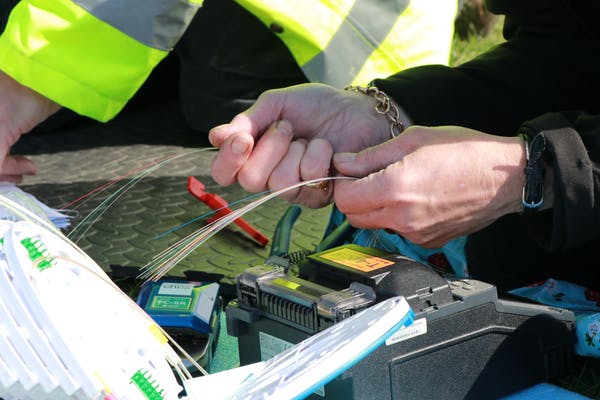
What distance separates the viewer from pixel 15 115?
1.67 meters

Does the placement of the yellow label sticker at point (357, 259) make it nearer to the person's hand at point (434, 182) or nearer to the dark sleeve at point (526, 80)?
the person's hand at point (434, 182)

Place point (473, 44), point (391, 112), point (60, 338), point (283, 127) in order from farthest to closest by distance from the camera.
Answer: point (473, 44) < point (391, 112) < point (283, 127) < point (60, 338)

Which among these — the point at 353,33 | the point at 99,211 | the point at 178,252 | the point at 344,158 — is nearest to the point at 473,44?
the point at 353,33

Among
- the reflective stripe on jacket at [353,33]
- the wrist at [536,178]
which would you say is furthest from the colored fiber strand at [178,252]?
the reflective stripe on jacket at [353,33]

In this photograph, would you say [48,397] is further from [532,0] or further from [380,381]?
[532,0]

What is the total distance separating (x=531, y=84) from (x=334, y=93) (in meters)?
0.38

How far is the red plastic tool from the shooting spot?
1.99 m

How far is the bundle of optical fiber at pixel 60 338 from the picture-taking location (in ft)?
2.90

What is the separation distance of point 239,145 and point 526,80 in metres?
0.62

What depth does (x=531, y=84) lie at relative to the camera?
1.60 meters

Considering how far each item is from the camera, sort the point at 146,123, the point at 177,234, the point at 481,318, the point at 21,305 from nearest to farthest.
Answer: the point at 21,305 → the point at 481,318 → the point at 177,234 → the point at 146,123

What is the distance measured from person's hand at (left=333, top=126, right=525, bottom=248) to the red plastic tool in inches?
27.6

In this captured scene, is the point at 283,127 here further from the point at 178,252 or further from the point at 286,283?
the point at 178,252

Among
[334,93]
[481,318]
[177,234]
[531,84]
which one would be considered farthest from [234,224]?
[481,318]
